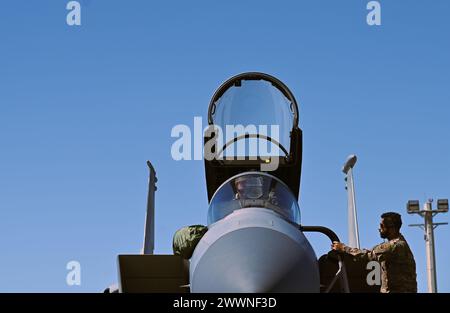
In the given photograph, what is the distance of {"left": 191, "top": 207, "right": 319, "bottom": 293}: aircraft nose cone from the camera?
6.85m

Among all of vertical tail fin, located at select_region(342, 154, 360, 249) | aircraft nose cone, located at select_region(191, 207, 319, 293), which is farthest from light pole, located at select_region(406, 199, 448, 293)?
aircraft nose cone, located at select_region(191, 207, 319, 293)

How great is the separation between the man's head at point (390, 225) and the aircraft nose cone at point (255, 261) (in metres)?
1.57

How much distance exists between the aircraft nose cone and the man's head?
5.16 ft

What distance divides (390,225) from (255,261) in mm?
2616

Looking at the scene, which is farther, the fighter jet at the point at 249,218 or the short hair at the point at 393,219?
the short hair at the point at 393,219

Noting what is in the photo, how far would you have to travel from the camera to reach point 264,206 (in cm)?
896

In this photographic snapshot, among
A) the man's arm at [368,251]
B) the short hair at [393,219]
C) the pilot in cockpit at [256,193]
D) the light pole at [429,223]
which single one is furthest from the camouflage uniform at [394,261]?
the light pole at [429,223]

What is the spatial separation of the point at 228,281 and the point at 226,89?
5068 millimetres

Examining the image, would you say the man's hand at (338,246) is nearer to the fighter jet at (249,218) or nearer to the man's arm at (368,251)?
the man's arm at (368,251)

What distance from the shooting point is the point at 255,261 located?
695cm

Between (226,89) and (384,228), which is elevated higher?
(226,89)

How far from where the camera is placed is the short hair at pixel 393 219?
9000 mm

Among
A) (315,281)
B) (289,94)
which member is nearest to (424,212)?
(289,94)
